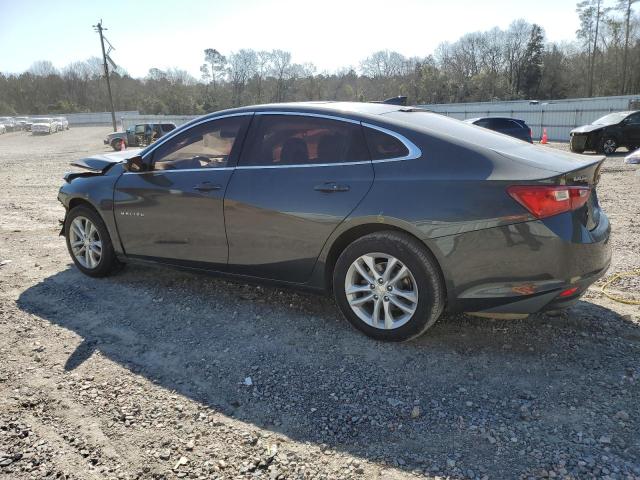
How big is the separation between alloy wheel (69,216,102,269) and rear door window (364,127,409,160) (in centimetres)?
304

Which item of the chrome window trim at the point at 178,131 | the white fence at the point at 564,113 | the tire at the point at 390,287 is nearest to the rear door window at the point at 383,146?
the tire at the point at 390,287

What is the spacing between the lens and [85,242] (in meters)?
5.23

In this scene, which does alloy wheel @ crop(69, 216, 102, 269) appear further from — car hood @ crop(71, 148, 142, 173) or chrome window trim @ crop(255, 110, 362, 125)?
chrome window trim @ crop(255, 110, 362, 125)

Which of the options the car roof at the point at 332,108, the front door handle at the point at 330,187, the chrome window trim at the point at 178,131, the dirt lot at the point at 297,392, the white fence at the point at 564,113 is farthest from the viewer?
the white fence at the point at 564,113

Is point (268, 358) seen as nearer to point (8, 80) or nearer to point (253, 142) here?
point (253, 142)

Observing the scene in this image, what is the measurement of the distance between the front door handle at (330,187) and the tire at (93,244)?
2.52 meters

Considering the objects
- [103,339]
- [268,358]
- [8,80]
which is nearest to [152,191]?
Answer: [103,339]

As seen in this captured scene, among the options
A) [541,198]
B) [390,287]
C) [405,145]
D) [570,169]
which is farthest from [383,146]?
[570,169]

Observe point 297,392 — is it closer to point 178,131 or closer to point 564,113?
point 178,131

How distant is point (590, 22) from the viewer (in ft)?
204

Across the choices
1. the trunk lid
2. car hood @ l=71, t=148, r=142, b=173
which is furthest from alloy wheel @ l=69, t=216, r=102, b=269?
the trunk lid

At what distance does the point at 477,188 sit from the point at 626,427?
5.04 ft

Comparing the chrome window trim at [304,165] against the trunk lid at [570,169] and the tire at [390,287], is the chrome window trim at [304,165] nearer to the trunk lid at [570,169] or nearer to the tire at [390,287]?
the tire at [390,287]

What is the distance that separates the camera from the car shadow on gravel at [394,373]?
2576 mm
